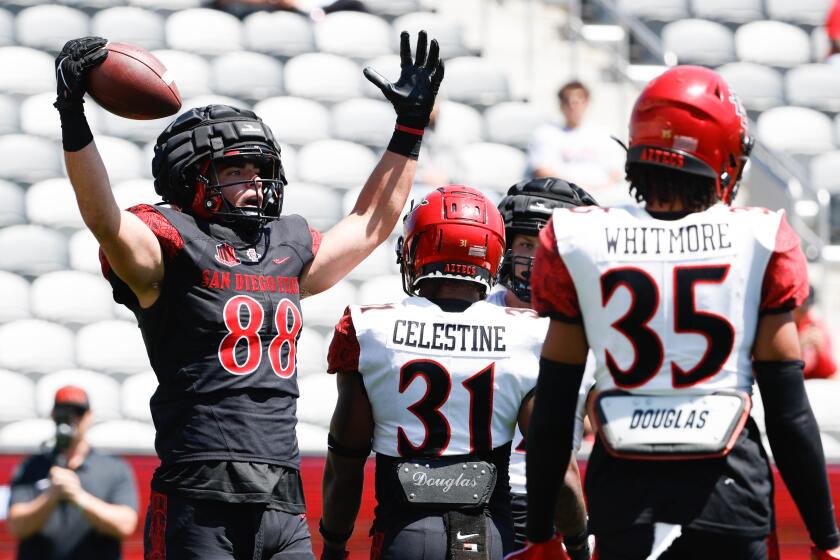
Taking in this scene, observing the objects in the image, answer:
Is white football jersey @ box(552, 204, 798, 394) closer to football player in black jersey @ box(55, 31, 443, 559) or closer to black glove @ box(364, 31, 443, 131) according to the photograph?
football player in black jersey @ box(55, 31, 443, 559)

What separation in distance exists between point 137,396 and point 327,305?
4.65 ft

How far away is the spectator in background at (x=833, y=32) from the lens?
36.4ft

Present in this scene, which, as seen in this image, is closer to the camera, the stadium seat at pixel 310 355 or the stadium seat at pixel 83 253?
the stadium seat at pixel 310 355

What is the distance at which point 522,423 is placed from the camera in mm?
3730

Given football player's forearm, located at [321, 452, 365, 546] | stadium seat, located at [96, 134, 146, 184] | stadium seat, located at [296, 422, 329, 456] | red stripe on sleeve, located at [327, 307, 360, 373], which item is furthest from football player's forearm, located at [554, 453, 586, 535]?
stadium seat, located at [96, 134, 146, 184]

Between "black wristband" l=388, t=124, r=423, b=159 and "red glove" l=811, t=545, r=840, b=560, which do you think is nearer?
"red glove" l=811, t=545, r=840, b=560

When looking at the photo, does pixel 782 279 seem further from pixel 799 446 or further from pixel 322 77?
pixel 322 77

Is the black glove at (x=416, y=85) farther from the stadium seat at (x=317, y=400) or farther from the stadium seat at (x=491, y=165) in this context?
the stadium seat at (x=491, y=165)

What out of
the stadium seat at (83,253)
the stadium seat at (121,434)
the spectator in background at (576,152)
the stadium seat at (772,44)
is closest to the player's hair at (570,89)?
the spectator in background at (576,152)

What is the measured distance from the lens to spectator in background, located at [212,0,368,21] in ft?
34.6

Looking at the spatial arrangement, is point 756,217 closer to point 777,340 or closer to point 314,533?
point 777,340

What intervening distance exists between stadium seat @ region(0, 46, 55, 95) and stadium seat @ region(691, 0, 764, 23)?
17.3 ft

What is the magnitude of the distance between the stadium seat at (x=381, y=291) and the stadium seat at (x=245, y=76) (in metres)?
2.10

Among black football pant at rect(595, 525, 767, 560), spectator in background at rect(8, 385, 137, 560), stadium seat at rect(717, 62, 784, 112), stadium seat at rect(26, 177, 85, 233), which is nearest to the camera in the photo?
black football pant at rect(595, 525, 767, 560)
